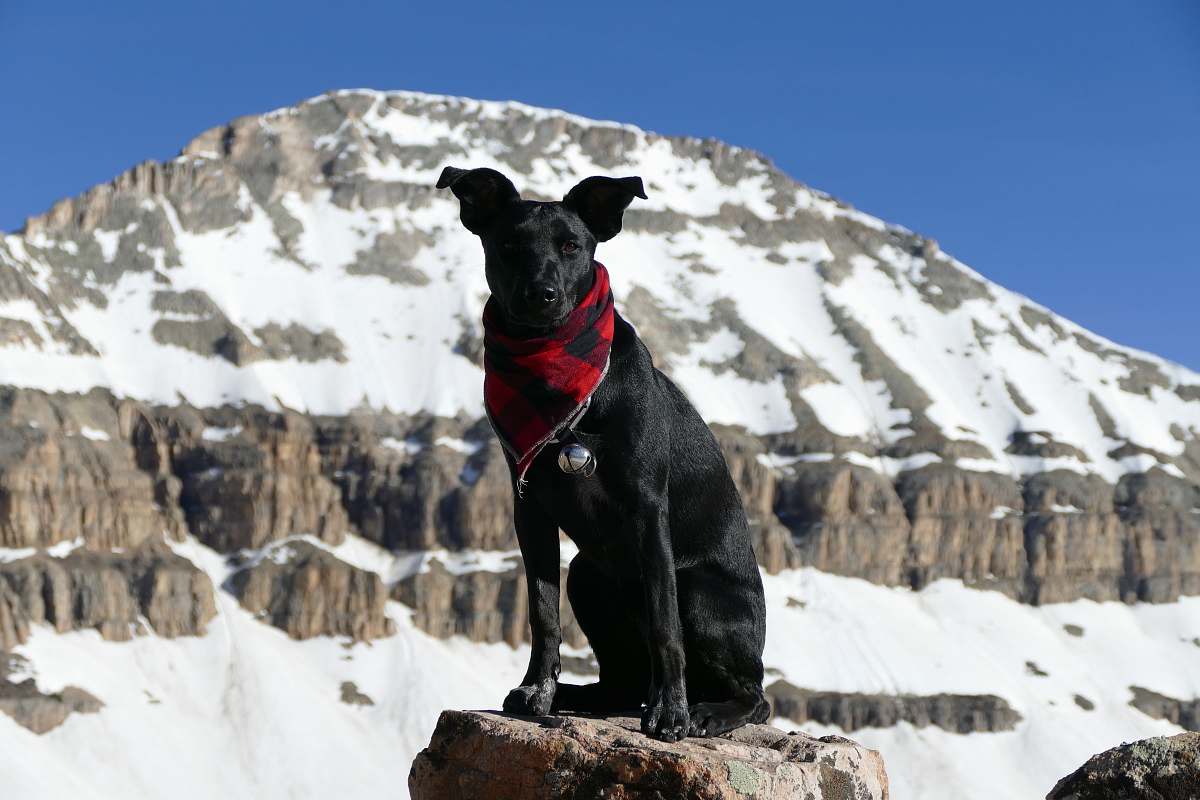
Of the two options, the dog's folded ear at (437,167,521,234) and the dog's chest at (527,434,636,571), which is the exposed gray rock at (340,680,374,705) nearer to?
the dog's chest at (527,434,636,571)

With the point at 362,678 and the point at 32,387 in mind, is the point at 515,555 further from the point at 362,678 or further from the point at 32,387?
the point at 32,387

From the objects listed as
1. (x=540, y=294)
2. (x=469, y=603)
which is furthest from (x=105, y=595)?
(x=540, y=294)

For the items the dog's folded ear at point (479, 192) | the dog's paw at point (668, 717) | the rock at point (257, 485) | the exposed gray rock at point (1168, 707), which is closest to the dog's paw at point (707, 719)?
the dog's paw at point (668, 717)

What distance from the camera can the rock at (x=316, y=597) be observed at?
6806 inches

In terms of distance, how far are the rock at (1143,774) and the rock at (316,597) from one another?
168m

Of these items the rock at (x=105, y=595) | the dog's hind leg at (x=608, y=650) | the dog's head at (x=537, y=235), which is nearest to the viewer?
the dog's head at (x=537, y=235)

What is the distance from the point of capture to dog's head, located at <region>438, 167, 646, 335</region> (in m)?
10.0

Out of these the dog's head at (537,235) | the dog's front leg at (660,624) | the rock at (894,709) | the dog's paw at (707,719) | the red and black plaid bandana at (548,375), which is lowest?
the rock at (894,709)

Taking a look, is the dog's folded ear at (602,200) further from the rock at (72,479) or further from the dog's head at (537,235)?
the rock at (72,479)

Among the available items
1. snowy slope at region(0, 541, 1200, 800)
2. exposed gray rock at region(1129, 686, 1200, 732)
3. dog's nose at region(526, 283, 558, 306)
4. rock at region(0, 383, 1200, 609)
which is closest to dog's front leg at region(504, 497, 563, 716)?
dog's nose at region(526, 283, 558, 306)

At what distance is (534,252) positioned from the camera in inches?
398

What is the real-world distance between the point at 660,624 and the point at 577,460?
1.29m

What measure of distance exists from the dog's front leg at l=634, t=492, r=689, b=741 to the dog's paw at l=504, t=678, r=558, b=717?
831 millimetres

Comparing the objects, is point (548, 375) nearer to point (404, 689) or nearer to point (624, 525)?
point (624, 525)
